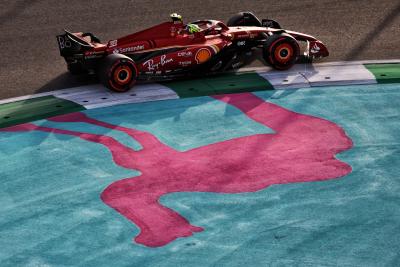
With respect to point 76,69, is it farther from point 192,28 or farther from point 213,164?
point 213,164

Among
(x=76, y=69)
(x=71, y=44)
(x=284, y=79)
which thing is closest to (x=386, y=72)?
(x=284, y=79)

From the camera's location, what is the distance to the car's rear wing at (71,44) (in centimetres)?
1405

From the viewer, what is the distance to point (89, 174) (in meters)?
11.6

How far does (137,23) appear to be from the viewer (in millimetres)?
18031

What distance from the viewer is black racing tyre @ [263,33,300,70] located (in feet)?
48.9

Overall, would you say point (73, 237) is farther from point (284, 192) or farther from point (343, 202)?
point (343, 202)

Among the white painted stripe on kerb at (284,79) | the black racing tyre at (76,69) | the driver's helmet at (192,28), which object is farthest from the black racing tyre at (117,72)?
the white painted stripe on kerb at (284,79)

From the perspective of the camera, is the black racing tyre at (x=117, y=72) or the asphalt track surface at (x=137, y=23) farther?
the asphalt track surface at (x=137, y=23)

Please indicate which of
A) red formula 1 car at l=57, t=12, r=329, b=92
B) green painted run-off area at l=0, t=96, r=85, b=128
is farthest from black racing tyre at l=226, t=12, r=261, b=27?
green painted run-off area at l=0, t=96, r=85, b=128

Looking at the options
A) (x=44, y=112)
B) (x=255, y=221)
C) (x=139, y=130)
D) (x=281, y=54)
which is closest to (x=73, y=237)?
(x=255, y=221)

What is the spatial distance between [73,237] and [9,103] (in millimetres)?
4903

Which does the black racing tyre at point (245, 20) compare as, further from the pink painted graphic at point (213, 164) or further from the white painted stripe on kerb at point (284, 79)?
the pink painted graphic at point (213, 164)

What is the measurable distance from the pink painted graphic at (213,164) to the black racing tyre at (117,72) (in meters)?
0.90

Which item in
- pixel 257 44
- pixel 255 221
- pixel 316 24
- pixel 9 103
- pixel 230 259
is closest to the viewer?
pixel 230 259
